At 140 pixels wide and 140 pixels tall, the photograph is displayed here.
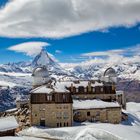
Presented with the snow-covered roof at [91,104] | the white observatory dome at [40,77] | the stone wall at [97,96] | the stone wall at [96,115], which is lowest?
the stone wall at [96,115]

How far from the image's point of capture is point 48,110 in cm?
9856

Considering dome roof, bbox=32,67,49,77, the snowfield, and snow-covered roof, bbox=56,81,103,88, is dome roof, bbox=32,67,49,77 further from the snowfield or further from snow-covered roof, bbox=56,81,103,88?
the snowfield

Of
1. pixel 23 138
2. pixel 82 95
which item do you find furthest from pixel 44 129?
pixel 82 95

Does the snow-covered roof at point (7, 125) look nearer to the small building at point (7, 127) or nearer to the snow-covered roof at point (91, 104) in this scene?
the small building at point (7, 127)

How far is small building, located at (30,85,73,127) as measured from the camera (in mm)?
98438

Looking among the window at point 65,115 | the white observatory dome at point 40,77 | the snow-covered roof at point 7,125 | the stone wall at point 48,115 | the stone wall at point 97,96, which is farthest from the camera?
the white observatory dome at point 40,77

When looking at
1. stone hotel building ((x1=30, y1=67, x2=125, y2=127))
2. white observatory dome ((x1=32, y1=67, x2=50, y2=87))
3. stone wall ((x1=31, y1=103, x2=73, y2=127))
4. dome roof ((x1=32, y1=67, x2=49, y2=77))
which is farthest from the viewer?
dome roof ((x1=32, y1=67, x2=49, y2=77))

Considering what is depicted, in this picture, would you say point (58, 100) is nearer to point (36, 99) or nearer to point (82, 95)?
point (36, 99)

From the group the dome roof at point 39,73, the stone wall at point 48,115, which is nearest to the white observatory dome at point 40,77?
the dome roof at point 39,73

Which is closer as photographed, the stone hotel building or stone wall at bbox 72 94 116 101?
the stone hotel building

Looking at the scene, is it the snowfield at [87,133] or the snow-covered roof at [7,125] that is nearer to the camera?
the snowfield at [87,133]

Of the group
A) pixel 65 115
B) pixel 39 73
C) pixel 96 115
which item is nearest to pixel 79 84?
pixel 39 73

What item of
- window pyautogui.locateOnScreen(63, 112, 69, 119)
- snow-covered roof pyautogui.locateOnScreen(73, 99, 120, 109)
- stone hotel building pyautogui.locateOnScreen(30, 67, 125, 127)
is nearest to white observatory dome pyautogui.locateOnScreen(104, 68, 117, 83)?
stone hotel building pyautogui.locateOnScreen(30, 67, 125, 127)

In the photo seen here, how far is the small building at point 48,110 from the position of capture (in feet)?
323
